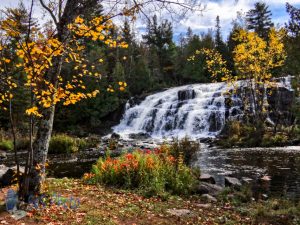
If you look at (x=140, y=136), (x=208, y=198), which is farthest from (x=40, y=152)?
(x=140, y=136)

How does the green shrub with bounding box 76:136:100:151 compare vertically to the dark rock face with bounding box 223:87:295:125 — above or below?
below

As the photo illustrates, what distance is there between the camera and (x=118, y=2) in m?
6.03

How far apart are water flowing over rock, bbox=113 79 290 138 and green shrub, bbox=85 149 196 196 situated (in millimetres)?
15478

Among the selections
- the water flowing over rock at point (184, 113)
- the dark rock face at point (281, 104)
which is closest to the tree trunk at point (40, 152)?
the water flowing over rock at point (184, 113)

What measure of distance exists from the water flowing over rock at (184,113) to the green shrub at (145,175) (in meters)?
15.5

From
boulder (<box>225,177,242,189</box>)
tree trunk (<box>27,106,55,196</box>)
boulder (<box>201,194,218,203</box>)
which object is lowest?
boulder (<box>225,177,242,189</box>)

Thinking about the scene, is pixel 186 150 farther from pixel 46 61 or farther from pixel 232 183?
pixel 46 61

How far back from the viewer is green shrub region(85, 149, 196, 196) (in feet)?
28.3

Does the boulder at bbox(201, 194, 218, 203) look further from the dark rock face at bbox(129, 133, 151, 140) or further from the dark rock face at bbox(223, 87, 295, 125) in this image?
the dark rock face at bbox(129, 133, 151, 140)

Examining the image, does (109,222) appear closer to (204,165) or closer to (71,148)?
(204,165)

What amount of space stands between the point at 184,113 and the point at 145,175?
19914 millimetres

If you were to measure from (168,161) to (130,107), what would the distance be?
2610 cm

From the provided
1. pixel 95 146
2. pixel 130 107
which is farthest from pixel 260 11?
pixel 95 146

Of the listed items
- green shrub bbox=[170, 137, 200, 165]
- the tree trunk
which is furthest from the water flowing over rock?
→ the tree trunk
